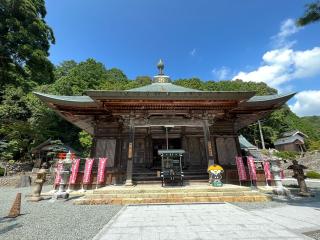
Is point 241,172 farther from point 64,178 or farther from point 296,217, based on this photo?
point 64,178

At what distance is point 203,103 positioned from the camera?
32.1 ft

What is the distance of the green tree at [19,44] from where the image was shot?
621 inches

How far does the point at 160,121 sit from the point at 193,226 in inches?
251

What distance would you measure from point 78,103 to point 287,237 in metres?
9.79

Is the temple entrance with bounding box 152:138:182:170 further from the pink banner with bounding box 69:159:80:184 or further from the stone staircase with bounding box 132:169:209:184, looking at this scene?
the pink banner with bounding box 69:159:80:184

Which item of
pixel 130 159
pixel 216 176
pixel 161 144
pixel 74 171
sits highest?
pixel 161 144

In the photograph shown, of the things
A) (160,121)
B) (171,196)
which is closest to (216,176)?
(171,196)

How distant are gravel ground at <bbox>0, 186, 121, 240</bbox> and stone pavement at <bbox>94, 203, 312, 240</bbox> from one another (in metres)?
0.50

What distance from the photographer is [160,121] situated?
407 inches

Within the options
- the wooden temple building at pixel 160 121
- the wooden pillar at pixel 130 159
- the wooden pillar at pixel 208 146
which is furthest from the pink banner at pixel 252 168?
the wooden pillar at pixel 130 159

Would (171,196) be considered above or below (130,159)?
below

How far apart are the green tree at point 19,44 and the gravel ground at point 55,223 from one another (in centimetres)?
1331

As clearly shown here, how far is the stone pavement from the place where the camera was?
3820 millimetres

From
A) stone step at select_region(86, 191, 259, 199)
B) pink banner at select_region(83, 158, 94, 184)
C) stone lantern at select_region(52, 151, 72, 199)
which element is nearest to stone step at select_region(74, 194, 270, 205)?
stone step at select_region(86, 191, 259, 199)
